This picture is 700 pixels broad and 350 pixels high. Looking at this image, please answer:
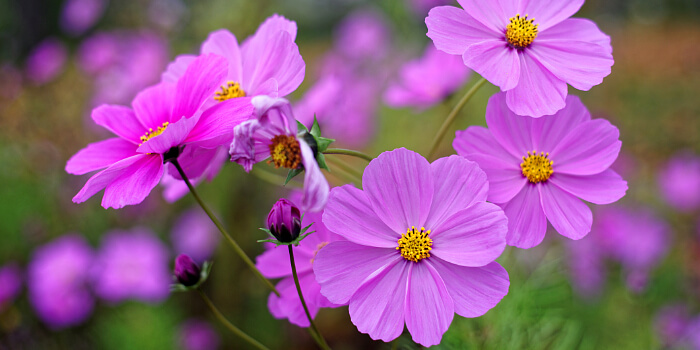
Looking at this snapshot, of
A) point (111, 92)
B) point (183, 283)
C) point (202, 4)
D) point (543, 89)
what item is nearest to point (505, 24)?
point (543, 89)

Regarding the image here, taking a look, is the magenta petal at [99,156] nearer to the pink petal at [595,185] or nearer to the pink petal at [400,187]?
the pink petal at [400,187]

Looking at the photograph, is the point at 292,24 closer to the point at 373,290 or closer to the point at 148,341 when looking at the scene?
the point at 373,290

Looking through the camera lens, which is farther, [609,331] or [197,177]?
[609,331]

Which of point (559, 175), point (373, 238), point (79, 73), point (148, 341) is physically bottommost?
point (148, 341)

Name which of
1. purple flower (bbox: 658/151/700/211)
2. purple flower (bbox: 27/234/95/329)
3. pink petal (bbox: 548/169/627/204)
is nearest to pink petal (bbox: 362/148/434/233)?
pink petal (bbox: 548/169/627/204)

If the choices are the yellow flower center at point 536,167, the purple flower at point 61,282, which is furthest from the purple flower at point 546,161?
the purple flower at point 61,282

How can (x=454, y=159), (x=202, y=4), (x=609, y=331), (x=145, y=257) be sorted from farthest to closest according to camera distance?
1. (x=202, y=4)
2. (x=145, y=257)
3. (x=609, y=331)
4. (x=454, y=159)

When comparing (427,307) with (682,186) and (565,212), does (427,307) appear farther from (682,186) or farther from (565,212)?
(682,186)
